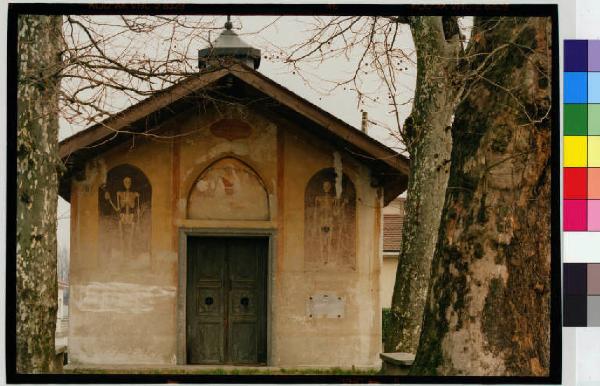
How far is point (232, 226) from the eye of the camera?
14.3 metres

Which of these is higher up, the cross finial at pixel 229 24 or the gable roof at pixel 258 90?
the cross finial at pixel 229 24

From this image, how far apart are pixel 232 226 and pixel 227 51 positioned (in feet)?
8.83

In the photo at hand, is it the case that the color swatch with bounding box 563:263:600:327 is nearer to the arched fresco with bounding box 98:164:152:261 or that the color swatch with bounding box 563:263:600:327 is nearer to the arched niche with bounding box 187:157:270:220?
the arched niche with bounding box 187:157:270:220

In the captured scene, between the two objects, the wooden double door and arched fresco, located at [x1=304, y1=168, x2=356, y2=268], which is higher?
arched fresco, located at [x1=304, y1=168, x2=356, y2=268]

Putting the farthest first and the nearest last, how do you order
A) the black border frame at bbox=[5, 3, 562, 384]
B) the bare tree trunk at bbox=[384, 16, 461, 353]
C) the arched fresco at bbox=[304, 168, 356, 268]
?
the arched fresco at bbox=[304, 168, 356, 268], the bare tree trunk at bbox=[384, 16, 461, 353], the black border frame at bbox=[5, 3, 562, 384]

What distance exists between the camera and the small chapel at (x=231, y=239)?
13.9m

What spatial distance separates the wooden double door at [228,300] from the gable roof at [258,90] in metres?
1.89

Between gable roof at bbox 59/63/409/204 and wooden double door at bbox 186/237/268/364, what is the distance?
1.89 m

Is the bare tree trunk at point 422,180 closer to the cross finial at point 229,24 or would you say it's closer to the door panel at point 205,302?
the door panel at point 205,302

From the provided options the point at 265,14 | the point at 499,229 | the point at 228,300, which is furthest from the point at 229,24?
the point at 228,300

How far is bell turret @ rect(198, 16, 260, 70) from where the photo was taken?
11782 millimetres

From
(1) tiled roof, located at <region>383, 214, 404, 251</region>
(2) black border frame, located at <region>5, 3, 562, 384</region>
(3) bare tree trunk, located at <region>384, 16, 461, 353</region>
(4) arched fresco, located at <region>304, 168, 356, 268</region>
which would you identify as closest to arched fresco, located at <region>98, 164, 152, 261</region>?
(4) arched fresco, located at <region>304, 168, 356, 268</region>

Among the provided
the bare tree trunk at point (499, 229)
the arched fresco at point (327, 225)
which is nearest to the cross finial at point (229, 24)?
the bare tree trunk at point (499, 229)

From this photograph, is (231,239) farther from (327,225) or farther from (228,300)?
(327,225)
